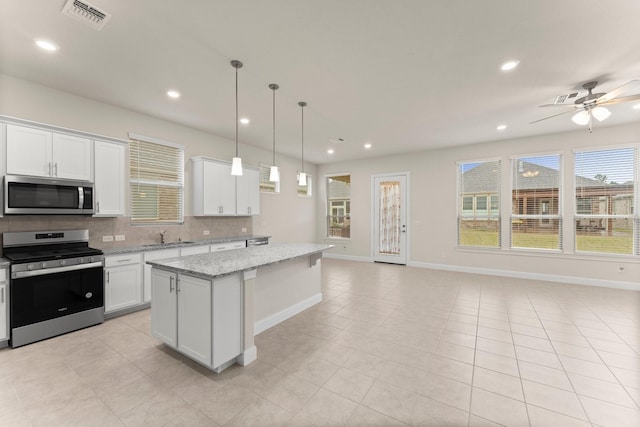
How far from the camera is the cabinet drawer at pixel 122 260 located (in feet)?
10.9

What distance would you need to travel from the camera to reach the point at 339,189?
322 inches

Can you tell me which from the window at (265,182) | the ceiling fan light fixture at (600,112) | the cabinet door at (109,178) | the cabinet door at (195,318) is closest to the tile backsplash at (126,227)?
the cabinet door at (109,178)

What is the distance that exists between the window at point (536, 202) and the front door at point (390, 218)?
2.34 m

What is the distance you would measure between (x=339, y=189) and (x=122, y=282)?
5.94m

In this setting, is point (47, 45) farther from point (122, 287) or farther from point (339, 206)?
point (339, 206)

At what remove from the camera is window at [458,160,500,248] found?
19.3 feet

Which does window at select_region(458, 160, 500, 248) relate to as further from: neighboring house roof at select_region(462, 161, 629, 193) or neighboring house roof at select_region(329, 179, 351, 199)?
neighboring house roof at select_region(329, 179, 351, 199)

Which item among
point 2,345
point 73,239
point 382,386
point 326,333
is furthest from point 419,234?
point 2,345

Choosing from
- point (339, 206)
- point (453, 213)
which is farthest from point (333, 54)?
point (339, 206)

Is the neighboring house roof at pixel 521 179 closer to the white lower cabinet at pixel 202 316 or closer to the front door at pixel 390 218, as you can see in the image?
the front door at pixel 390 218

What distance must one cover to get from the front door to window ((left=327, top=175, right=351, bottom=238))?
0.90 m

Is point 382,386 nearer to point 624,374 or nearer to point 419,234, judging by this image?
point 624,374

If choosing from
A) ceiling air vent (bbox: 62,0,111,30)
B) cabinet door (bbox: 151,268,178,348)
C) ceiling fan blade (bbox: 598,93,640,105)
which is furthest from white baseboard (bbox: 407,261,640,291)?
ceiling air vent (bbox: 62,0,111,30)

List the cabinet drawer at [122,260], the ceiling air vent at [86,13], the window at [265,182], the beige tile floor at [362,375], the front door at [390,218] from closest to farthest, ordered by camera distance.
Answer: the beige tile floor at [362,375], the ceiling air vent at [86,13], the cabinet drawer at [122,260], the window at [265,182], the front door at [390,218]
